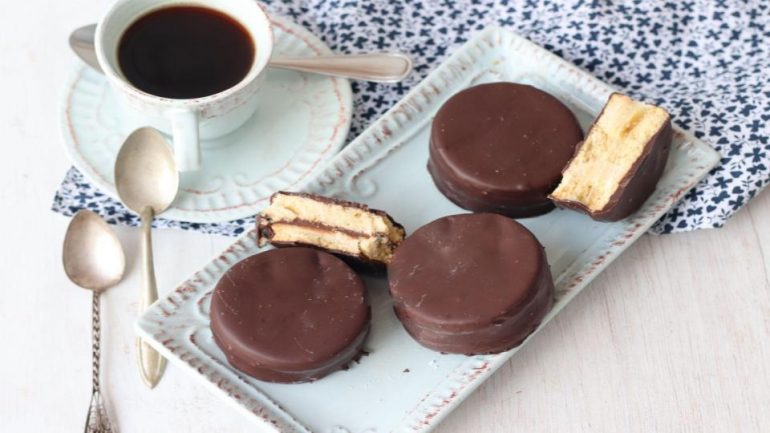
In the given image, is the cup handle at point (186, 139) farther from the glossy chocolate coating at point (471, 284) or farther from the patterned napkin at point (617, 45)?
the glossy chocolate coating at point (471, 284)

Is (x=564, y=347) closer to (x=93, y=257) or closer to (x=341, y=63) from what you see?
(x=341, y=63)

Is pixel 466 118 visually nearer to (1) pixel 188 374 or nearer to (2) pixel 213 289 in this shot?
(2) pixel 213 289

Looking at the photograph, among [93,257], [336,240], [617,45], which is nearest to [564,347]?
[336,240]

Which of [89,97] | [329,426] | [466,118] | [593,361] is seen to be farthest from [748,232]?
[89,97]

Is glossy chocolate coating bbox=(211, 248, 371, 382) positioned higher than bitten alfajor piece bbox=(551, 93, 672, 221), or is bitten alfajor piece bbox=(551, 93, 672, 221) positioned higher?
bitten alfajor piece bbox=(551, 93, 672, 221)

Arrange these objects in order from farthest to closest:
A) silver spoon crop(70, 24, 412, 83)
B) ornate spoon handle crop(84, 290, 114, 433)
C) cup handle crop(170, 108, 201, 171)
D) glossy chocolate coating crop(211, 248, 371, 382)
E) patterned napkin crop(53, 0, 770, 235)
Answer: silver spoon crop(70, 24, 412, 83) < patterned napkin crop(53, 0, 770, 235) < cup handle crop(170, 108, 201, 171) < ornate spoon handle crop(84, 290, 114, 433) < glossy chocolate coating crop(211, 248, 371, 382)

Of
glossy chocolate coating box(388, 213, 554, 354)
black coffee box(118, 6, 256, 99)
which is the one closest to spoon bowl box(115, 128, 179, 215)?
black coffee box(118, 6, 256, 99)

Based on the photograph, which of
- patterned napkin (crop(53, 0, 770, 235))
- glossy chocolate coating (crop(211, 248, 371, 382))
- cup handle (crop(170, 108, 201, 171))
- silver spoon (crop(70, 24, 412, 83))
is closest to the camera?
glossy chocolate coating (crop(211, 248, 371, 382))

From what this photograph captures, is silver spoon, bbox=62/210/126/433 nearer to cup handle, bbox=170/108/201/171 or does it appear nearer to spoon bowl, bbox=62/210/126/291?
spoon bowl, bbox=62/210/126/291
